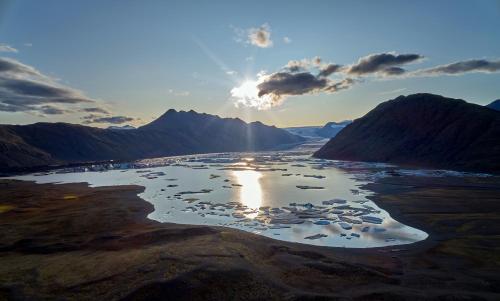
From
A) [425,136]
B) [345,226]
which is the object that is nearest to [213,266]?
[345,226]

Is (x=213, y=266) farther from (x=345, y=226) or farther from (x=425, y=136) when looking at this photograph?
(x=425, y=136)

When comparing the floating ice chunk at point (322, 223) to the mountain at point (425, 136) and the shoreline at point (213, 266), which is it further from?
the mountain at point (425, 136)

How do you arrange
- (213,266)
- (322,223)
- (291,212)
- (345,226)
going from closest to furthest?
(213,266)
(345,226)
(322,223)
(291,212)

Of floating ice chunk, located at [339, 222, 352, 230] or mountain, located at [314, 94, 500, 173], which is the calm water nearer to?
floating ice chunk, located at [339, 222, 352, 230]

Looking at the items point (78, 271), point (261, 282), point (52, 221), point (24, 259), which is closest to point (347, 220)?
point (261, 282)

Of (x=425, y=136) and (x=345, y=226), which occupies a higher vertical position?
(x=425, y=136)

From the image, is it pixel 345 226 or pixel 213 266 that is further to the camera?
pixel 345 226

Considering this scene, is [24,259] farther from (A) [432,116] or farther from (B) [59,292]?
(A) [432,116]
